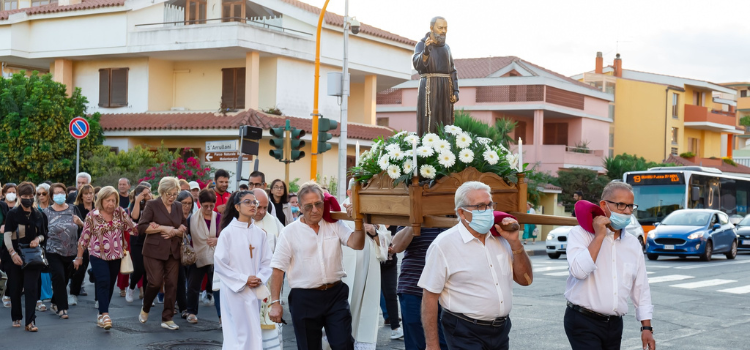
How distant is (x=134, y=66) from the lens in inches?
1313

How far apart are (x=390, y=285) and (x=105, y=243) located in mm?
3644

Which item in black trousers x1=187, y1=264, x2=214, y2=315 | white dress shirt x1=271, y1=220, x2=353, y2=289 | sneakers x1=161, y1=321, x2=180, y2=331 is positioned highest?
Result: white dress shirt x1=271, y1=220, x2=353, y2=289

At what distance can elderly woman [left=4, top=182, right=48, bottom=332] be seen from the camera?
11.2m

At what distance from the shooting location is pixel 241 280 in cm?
830

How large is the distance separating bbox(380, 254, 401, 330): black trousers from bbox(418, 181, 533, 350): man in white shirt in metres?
4.88

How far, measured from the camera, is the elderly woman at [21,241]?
36.7ft

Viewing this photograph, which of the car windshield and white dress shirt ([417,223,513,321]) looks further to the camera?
the car windshield

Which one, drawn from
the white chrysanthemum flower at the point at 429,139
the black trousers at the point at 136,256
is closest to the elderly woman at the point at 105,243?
the black trousers at the point at 136,256

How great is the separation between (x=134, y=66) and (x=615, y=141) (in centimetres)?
3863

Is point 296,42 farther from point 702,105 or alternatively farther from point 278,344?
point 702,105

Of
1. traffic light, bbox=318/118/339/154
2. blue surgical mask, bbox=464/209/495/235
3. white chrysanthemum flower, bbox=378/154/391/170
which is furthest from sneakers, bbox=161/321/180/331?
traffic light, bbox=318/118/339/154

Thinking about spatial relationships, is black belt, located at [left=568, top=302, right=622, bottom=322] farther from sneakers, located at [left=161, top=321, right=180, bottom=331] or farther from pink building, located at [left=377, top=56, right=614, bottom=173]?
pink building, located at [left=377, top=56, right=614, bottom=173]

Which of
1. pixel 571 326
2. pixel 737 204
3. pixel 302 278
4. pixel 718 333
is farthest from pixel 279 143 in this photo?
pixel 737 204

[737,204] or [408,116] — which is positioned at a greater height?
[408,116]
